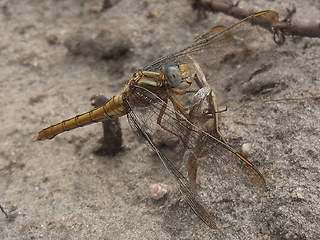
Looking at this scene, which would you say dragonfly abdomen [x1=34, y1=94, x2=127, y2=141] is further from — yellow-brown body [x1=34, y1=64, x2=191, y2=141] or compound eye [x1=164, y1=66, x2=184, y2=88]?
compound eye [x1=164, y1=66, x2=184, y2=88]

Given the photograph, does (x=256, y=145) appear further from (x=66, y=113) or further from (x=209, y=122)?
(x=66, y=113)

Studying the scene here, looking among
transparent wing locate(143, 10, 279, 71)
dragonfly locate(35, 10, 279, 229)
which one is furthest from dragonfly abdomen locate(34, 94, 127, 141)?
transparent wing locate(143, 10, 279, 71)

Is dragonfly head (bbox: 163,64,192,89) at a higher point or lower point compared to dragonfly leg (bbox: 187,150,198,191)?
higher

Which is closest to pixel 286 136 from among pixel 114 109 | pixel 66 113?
pixel 114 109

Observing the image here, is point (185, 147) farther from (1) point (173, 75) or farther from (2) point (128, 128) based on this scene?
(2) point (128, 128)

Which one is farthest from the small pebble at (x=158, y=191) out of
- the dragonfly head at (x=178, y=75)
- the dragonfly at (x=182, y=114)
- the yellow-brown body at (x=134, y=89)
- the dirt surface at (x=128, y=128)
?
the dragonfly head at (x=178, y=75)

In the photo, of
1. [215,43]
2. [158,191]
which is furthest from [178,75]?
[158,191]
